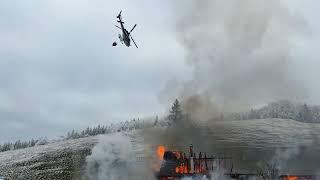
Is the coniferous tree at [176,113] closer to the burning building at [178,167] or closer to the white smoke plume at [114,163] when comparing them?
the white smoke plume at [114,163]

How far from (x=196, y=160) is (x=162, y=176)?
9754 mm

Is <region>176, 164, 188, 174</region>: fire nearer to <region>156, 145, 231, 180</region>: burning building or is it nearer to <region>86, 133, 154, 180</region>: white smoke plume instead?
<region>156, 145, 231, 180</region>: burning building

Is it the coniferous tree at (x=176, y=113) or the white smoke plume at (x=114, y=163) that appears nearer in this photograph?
the white smoke plume at (x=114, y=163)

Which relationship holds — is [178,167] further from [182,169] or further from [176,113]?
[176,113]


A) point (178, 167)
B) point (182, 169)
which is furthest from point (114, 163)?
point (182, 169)

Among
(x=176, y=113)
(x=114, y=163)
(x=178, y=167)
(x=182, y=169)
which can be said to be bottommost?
(x=182, y=169)

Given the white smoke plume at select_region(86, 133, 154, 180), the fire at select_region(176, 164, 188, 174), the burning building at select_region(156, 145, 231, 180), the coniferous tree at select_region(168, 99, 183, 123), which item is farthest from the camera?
the coniferous tree at select_region(168, 99, 183, 123)

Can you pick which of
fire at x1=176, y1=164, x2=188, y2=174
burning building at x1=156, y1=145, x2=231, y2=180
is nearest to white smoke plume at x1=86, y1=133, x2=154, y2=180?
burning building at x1=156, y1=145, x2=231, y2=180

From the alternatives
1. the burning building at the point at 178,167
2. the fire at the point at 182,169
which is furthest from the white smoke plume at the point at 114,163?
the fire at the point at 182,169

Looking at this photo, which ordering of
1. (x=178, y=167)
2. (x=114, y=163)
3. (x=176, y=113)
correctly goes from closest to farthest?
1. (x=178, y=167)
2. (x=114, y=163)
3. (x=176, y=113)

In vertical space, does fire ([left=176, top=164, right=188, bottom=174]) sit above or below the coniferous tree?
below

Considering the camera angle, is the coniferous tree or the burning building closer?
the burning building

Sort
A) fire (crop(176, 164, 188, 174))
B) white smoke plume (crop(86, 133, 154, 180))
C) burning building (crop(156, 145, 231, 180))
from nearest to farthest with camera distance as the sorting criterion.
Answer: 1. burning building (crop(156, 145, 231, 180))
2. fire (crop(176, 164, 188, 174))
3. white smoke plume (crop(86, 133, 154, 180))

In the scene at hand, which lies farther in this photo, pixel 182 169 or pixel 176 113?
pixel 176 113
